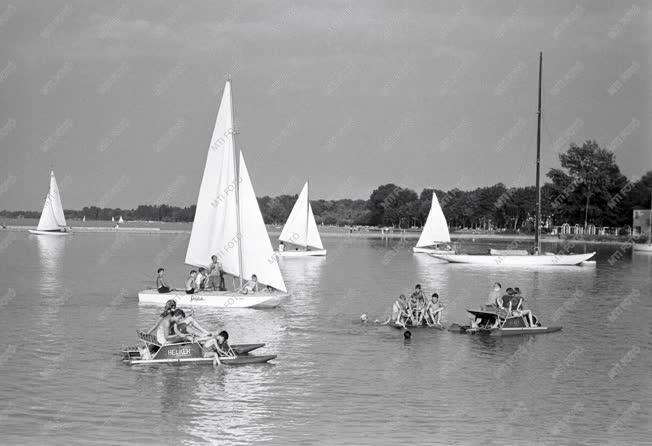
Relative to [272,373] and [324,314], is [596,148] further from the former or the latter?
[272,373]

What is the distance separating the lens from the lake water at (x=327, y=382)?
2186 centimetres

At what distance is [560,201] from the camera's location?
565 feet

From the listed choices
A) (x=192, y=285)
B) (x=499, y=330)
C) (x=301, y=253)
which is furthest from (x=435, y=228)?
(x=499, y=330)

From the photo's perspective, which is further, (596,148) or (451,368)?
(596,148)

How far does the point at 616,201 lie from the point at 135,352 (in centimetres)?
15776

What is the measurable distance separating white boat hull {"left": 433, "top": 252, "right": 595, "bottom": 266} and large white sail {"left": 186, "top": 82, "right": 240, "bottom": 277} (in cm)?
4821

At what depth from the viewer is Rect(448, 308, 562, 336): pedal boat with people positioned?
37250 millimetres

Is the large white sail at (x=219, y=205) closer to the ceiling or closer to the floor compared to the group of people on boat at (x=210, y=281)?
closer to the ceiling

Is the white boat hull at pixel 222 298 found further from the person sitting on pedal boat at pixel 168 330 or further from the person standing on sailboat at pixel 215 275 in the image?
the person sitting on pedal boat at pixel 168 330

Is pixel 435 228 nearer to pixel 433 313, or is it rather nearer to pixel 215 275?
pixel 215 275

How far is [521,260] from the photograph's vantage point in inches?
3433

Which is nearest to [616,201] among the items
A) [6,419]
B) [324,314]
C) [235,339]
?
[324,314]

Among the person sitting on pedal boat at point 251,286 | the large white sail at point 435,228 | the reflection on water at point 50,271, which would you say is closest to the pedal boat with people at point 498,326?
the person sitting on pedal boat at point 251,286

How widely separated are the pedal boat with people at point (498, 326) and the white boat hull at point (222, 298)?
9798 millimetres
